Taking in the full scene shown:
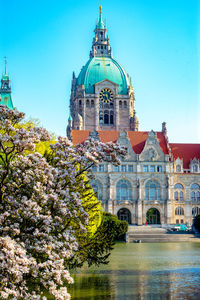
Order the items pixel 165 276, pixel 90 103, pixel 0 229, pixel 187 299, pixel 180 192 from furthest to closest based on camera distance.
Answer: pixel 90 103 → pixel 180 192 → pixel 165 276 → pixel 187 299 → pixel 0 229

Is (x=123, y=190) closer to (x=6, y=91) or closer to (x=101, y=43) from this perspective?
(x=6, y=91)

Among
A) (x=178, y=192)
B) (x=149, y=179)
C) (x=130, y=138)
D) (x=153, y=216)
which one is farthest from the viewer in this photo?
(x=130, y=138)

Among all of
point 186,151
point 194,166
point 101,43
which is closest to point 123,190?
point 194,166

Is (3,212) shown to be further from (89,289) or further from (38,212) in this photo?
(89,289)

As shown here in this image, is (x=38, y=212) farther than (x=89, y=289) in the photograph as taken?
No

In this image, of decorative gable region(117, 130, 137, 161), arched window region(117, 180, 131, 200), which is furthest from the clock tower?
arched window region(117, 180, 131, 200)

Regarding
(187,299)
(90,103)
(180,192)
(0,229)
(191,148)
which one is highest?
(90,103)

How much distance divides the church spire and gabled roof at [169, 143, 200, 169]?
38848mm

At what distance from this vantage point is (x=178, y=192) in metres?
Answer: 105

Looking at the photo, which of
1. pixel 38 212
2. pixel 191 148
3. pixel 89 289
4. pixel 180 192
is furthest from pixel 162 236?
pixel 38 212

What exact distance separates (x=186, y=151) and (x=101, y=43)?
4561cm

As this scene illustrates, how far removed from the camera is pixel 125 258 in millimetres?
48406

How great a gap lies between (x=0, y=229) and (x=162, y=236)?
64.6 m

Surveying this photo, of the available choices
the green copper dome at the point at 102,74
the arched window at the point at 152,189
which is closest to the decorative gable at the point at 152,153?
the arched window at the point at 152,189
